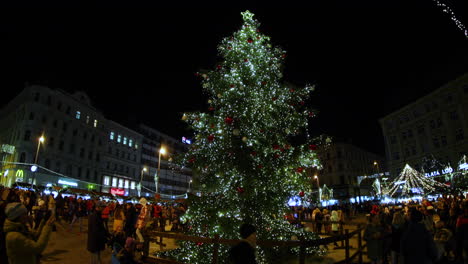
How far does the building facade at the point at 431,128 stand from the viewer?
151ft

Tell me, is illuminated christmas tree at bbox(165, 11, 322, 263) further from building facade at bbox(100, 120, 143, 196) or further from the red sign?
building facade at bbox(100, 120, 143, 196)

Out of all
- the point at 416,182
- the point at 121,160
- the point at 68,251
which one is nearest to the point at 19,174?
the point at 121,160

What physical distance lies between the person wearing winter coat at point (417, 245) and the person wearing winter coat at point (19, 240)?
6.38 m

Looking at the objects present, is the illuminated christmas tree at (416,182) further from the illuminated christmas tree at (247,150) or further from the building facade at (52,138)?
the building facade at (52,138)

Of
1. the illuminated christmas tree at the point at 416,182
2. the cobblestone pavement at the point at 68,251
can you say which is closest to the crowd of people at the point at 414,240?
the cobblestone pavement at the point at 68,251

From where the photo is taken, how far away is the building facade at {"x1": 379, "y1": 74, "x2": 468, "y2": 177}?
45.9 meters

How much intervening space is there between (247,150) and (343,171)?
7372cm

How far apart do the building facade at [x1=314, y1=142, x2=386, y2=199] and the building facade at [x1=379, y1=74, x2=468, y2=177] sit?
51.9 feet

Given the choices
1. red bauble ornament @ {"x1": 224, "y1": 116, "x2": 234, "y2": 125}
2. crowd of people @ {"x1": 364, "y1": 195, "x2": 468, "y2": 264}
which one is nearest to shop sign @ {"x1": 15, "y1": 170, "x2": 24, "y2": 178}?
red bauble ornament @ {"x1": 224, "y1": 116, "x2": 234, "y2": 125}

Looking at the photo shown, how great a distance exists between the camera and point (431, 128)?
170 feet

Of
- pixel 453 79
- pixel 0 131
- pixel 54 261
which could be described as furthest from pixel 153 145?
pixel 54 261

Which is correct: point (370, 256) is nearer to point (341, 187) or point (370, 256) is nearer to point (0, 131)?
point (0, 131)

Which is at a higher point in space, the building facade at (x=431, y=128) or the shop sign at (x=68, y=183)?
the building facade at (x=431, y=128)

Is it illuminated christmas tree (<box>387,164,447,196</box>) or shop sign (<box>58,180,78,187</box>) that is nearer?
illuminated christmas tree (<box>387,164,447,196</box>)
